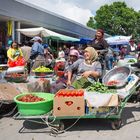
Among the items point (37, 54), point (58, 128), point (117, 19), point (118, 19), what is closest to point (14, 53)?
point (37, 54)

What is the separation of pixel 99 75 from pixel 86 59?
1.44 ft

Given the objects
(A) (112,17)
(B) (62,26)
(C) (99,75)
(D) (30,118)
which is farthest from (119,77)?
(A) (112,17)

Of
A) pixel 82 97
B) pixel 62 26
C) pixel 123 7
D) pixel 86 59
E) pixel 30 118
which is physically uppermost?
pixel 123 7

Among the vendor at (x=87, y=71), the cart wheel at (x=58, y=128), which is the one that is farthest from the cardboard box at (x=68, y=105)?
the vendor at (x=87, y=71)

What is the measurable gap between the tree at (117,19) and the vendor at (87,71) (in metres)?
48.6

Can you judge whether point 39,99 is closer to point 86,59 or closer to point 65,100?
point 65,100

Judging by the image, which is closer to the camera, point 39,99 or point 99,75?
point 39,99

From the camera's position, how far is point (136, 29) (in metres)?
58.6

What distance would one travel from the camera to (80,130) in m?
6.55

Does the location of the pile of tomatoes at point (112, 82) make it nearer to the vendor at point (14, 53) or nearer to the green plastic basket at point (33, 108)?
the green plastic basket at point (33, 108)

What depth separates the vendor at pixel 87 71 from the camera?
7355 mm

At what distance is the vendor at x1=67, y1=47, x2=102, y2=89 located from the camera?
736 cm

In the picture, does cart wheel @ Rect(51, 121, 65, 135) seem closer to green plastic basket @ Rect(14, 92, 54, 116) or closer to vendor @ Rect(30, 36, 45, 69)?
green plastic basket @ Rect(14, 92, 54, 116)

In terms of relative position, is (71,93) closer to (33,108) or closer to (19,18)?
(33,108)
